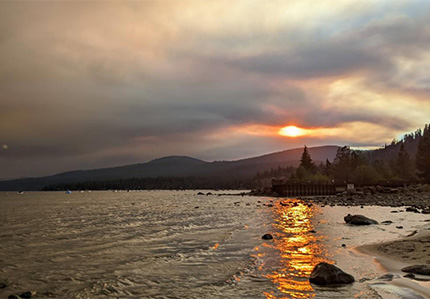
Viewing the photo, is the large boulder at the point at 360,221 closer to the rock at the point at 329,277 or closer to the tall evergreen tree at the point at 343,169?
the rock at the point at 329,277

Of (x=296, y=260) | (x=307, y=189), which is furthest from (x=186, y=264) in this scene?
(x=307, y=189)

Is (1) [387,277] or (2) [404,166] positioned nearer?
(1) [387,277]

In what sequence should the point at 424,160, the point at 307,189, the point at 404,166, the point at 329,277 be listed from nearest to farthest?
1. the point at 329,277
2. the point at 424,160
3. the point at 307,189
4. the point at 404,166

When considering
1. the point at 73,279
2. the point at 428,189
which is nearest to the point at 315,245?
the point at 73,279

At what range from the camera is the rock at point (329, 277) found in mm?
13844

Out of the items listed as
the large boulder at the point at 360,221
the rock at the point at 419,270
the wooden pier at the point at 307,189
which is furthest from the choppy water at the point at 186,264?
the wooden pier at the point at 307,189

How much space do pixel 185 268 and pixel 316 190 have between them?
417 ft

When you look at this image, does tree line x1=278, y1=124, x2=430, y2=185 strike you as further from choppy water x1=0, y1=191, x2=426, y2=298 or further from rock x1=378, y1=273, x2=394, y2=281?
rock x1=378, y1=273, x2=394, y2=281

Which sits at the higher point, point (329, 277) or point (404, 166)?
point (404, 166)

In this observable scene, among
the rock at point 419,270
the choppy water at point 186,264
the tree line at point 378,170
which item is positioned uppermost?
the tree line at point 378,170

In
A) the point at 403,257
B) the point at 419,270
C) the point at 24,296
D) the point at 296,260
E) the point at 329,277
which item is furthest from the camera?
the point at 296,260

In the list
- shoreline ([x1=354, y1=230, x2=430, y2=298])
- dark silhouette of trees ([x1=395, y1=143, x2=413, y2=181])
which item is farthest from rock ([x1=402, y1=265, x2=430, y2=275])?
dark silhouette of trees ([x1=395, y1=143, x2=413, y2=181])

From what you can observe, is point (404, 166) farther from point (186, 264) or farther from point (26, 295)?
point (26, 295)

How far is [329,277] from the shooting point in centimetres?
1396
